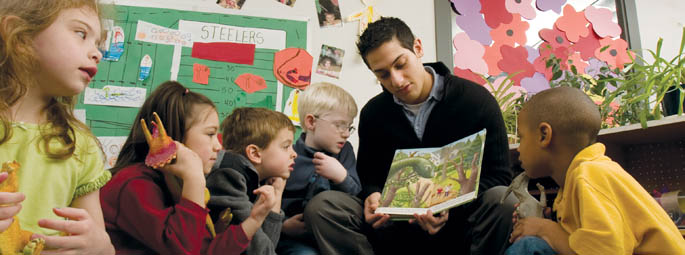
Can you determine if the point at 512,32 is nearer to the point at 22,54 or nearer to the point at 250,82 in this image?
the point at 250,82

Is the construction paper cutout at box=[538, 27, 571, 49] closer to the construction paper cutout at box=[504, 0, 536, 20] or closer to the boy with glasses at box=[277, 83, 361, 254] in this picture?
the construction paper cutout at box=[504, 0, 536, 20]

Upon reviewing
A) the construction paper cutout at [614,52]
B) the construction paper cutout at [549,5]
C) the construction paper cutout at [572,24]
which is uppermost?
the construction paper cutout at [549,5]

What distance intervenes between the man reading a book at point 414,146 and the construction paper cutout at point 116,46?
1.13 m

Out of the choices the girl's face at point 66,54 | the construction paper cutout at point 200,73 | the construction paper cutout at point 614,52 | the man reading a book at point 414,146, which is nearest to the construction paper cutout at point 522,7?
the construction paper cutout at point 614,52

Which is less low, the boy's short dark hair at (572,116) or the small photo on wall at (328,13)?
the small photo on wall at (328,13)

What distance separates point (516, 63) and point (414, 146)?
50.0 inches

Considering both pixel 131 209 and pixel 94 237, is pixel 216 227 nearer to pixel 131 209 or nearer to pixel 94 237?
pixel 131 209

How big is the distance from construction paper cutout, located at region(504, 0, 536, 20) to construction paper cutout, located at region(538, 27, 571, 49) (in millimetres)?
115

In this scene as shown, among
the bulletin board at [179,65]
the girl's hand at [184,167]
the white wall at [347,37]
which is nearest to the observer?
the girl's hand at [184,167]

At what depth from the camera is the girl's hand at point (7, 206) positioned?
714 mm

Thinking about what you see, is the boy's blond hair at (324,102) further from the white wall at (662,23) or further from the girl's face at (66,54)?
the white wall at (662,23)

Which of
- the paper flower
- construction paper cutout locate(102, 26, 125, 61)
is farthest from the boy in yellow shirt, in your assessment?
construction paper cutout locate(102, 26, 125, 61)

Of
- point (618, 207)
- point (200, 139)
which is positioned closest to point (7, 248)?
point (200, 139)

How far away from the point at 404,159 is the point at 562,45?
1719 mm
